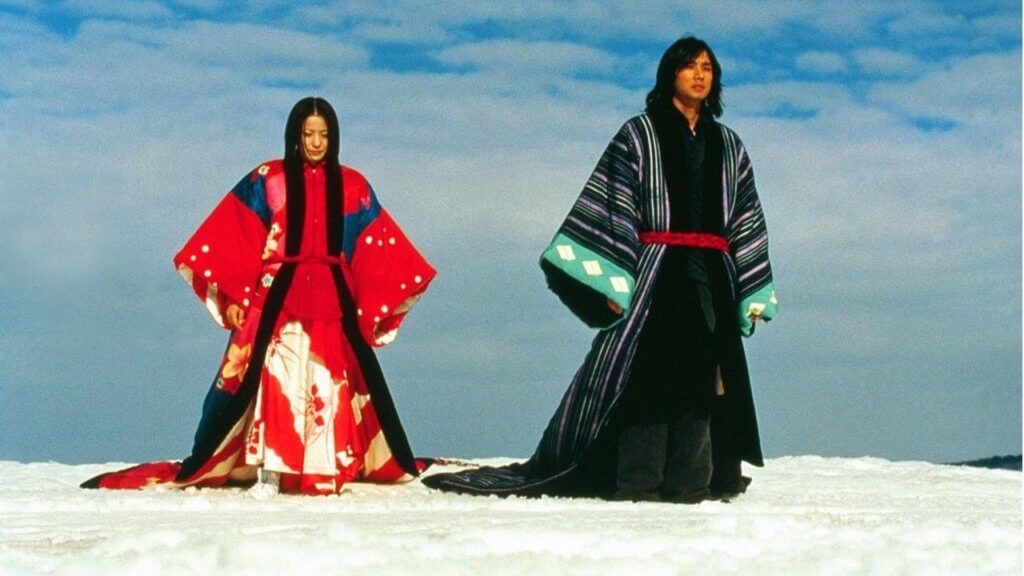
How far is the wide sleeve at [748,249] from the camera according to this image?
623cm

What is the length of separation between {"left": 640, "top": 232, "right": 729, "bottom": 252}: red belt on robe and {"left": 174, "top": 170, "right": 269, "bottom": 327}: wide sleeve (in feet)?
5.99

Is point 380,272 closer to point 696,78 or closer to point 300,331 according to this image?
point 300,331

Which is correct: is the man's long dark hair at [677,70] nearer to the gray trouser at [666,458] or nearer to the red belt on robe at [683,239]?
the red belt on robe at [683,239]

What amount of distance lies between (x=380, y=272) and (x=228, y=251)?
69 cm

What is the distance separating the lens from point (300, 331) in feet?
22.0

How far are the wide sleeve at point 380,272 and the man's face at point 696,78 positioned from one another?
1601 millimetres

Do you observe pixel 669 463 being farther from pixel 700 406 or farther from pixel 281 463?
pixel 281 463

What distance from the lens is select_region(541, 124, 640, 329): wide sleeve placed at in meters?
6.01

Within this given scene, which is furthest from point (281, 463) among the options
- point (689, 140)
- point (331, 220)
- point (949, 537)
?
point (949, 537)

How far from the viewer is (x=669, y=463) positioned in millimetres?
6094

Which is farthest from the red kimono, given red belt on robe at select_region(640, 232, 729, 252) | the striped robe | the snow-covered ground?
red belt on robe at select_region(640, 232, 729, 252)

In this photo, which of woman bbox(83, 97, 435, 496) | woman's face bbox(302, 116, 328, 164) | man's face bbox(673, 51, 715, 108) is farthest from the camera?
woman's face bbox(302, 116, 328, 164)

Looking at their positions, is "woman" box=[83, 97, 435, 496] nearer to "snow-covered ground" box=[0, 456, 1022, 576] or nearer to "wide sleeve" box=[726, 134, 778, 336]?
"snow-covered ground" box=[0, 456, 1022, 576]

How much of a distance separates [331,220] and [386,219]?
37 cm
